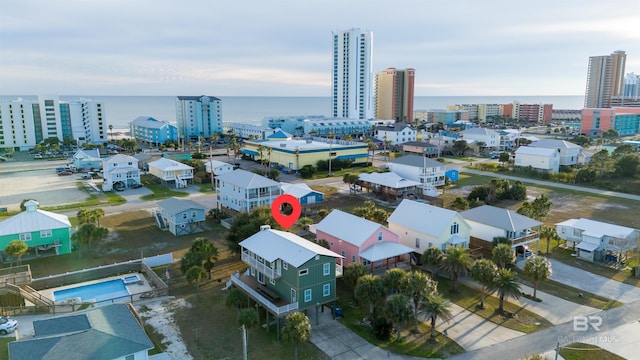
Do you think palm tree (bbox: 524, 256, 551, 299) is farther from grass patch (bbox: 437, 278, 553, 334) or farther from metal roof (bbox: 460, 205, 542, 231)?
metal roof (bbox: 460, 205, 542, 231)

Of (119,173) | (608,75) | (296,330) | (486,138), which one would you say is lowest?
(296,330)

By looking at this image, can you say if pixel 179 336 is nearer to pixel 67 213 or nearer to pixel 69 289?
pixel 69 289

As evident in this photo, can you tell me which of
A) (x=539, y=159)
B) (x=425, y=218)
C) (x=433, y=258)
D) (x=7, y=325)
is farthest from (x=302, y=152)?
(x=7, y=325)

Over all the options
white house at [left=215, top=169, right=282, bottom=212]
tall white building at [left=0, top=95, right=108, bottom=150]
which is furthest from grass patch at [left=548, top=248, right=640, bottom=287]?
tall white building at [left=0, top=95, right=108, bottom=150]

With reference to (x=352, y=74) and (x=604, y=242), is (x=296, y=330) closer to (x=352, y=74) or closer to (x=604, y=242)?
(x=604, y=242)

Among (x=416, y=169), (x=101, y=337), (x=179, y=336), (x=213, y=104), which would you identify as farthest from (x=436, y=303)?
(x=213, y=104)
